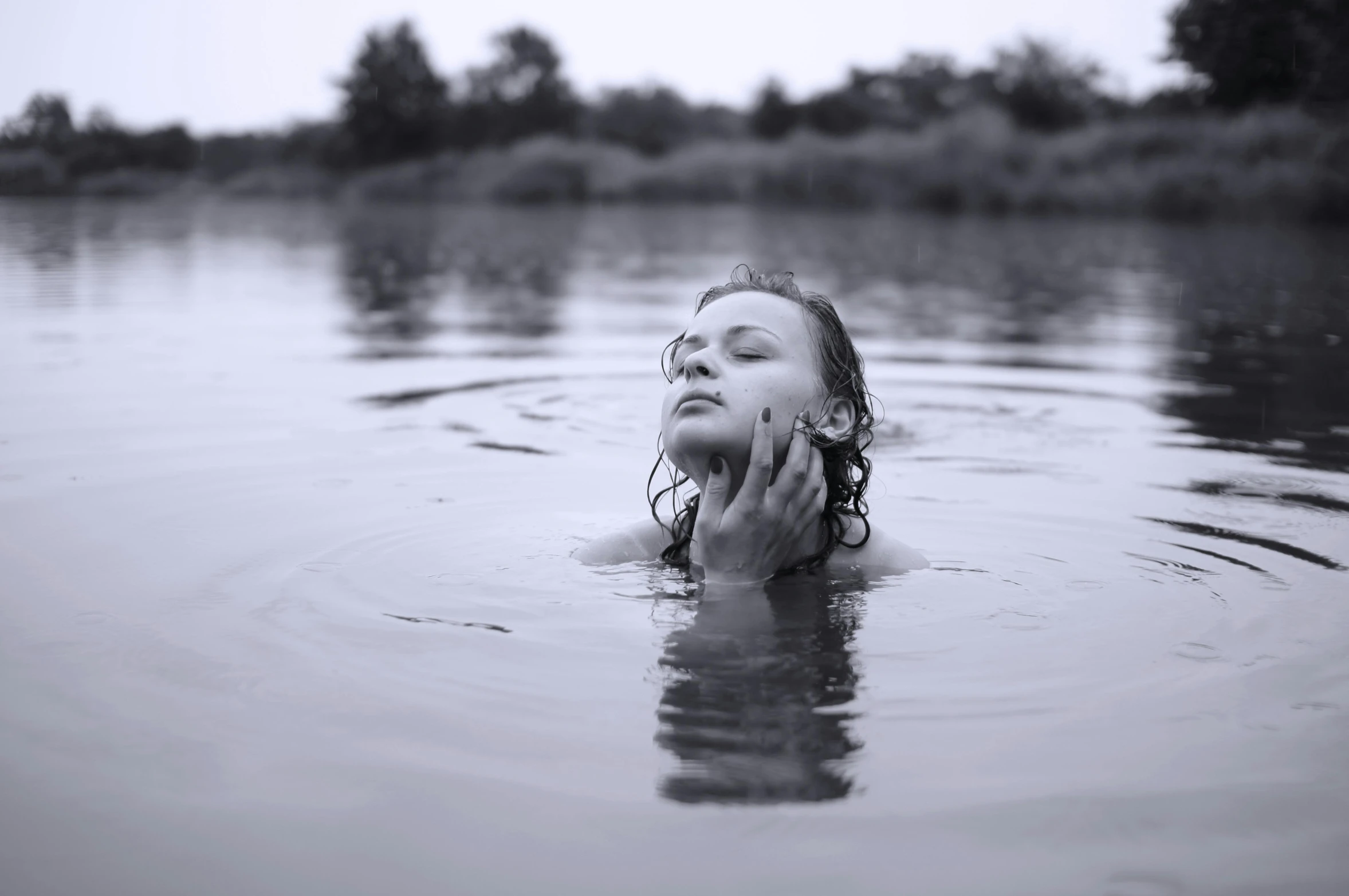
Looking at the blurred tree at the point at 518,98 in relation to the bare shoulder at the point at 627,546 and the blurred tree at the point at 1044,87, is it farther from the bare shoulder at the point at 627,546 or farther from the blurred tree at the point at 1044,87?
the bare shoulder at the point at 627,546

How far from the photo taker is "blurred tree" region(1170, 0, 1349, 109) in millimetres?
31328

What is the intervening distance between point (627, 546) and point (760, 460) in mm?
750

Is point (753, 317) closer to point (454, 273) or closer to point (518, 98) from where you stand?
point (454, 273)

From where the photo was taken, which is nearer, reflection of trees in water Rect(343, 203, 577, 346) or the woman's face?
the woman's face

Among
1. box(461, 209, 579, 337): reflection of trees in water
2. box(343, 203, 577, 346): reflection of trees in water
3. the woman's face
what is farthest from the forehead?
box(461, 209, 579, 337): reflection of trees in water

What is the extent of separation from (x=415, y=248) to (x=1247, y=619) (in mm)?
19870

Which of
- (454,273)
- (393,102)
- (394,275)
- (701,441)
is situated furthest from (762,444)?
(393,102)

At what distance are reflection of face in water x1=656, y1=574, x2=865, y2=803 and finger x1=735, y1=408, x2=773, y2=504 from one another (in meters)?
0.33

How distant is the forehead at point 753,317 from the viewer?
3.85 metres

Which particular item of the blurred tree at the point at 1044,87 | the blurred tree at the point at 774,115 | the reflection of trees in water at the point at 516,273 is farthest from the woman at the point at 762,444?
the blurred tree at the point at 774,115


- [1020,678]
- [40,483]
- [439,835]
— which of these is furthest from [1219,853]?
[40,483]

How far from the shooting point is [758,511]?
3.78 metres

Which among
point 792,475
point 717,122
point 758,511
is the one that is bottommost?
point 758,511

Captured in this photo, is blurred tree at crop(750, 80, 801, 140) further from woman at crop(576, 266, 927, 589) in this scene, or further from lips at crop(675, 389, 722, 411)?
lips at crop(675, 389, 722, 411)
